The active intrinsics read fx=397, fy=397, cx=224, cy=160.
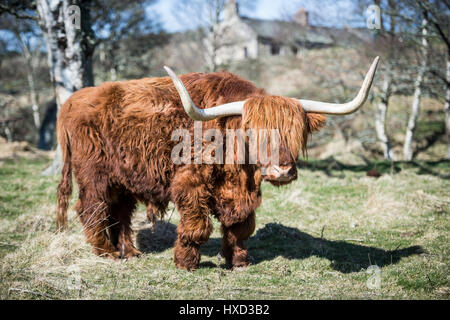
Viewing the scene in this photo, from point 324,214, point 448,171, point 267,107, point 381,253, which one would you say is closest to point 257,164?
point 267,107

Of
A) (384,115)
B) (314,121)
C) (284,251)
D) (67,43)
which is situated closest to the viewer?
(314,121)

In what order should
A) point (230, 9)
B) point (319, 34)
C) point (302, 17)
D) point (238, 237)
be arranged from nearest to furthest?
point (238, 237), point (302, 17), point (319, 34), point (230, 9)

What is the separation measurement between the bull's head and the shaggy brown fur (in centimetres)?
6

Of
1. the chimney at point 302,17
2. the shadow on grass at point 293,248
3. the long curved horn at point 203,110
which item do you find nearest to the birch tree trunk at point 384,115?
the chimney at point 302,17

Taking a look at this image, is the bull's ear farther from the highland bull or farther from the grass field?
the grass field

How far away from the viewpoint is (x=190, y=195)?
3725mm

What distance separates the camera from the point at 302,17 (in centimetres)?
1320

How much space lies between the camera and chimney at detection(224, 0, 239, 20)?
1437 centimetres

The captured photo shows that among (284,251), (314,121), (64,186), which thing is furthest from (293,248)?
(64,186)

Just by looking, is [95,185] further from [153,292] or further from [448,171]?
[448,171]

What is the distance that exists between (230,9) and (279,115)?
12.6 meters

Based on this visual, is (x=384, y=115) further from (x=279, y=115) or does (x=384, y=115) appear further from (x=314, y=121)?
(x=279, y=115)

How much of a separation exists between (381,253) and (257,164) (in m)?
2.01

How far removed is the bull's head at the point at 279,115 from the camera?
10.7ft
